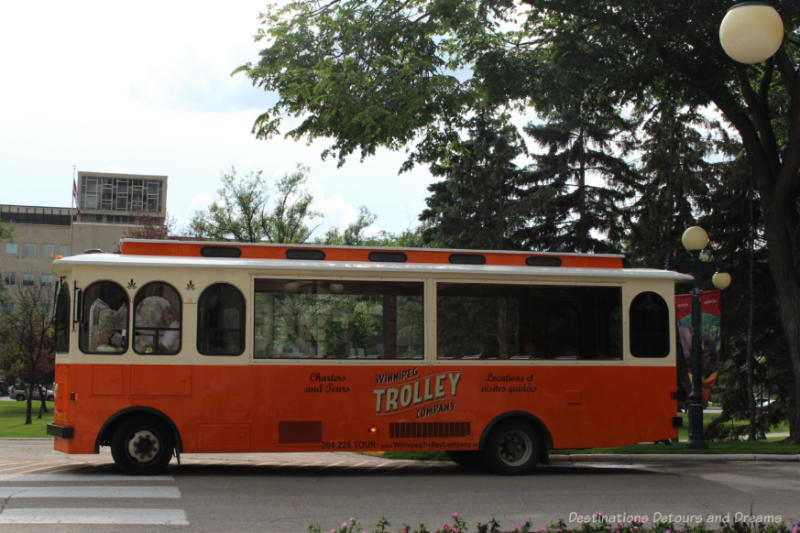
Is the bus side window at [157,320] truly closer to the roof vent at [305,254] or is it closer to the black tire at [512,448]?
the roof vent at [305,254]

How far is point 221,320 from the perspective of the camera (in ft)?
38.1

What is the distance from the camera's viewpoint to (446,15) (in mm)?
16359

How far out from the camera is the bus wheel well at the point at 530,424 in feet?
39.7

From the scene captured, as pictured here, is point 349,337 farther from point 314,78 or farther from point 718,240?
Result: point 718,240

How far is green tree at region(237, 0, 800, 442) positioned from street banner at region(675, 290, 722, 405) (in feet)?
4.98

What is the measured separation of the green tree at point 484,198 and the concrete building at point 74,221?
54.9m

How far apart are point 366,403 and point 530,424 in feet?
8.35

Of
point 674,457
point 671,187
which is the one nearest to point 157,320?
point 674,457

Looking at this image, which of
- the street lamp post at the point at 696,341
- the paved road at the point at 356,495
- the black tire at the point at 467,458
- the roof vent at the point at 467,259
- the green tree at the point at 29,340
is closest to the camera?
the paved road at the point at 356,495

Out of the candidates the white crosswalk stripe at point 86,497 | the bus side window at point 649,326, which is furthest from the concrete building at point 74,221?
the bus side window at point 649,326

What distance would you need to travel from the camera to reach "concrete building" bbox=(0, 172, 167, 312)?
87.5m

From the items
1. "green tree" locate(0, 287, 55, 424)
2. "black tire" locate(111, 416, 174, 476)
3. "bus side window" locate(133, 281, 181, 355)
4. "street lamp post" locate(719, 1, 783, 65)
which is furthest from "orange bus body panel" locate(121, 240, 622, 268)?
"green tree" locate(0, 287, 55, 424)

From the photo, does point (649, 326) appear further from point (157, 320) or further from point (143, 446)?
point (143, 446)

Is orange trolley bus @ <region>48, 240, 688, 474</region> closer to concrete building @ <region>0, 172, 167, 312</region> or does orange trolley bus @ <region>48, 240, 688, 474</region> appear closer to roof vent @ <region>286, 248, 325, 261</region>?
roof vent @ <region>286, 248, 325, 261</region>
